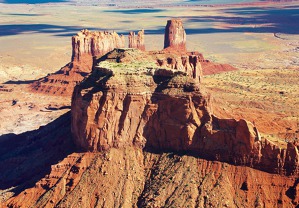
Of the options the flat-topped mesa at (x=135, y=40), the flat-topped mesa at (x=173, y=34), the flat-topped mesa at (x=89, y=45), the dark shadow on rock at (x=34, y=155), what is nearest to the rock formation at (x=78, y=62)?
the flat-topped mesa at (x=89, y=45)

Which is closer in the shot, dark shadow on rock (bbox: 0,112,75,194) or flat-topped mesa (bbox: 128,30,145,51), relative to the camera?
dark shadow on rock (bbox: 0,112,75,194)

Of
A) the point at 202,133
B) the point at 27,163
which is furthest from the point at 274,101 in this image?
the point at 27,163

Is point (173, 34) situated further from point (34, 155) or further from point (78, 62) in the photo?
point (34, 155)

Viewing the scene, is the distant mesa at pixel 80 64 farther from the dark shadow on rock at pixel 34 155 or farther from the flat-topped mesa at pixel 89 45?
the dark shadow on rock at pixel 34 155

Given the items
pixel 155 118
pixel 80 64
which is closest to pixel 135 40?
pixel 80 64

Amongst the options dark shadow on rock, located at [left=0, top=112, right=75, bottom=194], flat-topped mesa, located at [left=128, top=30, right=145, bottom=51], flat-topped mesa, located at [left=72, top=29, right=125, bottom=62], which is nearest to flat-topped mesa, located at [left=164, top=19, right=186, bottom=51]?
flat-topped mesa, located at [left=128, top=30, right=145, bottom=51]

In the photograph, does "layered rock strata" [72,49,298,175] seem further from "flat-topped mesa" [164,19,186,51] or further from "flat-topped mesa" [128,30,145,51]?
"flat-topped mesa" [164,19,186,51]
